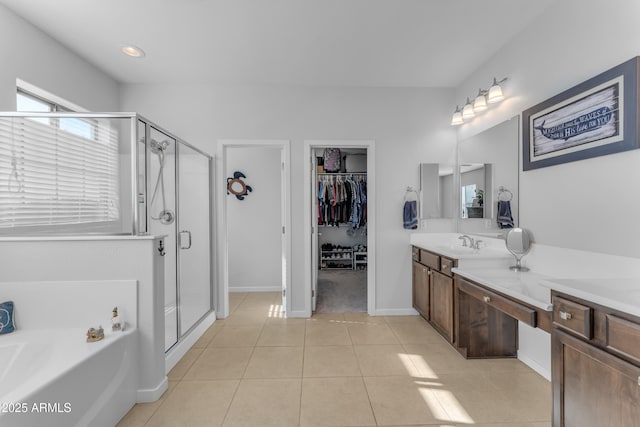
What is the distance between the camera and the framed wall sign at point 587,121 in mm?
1502

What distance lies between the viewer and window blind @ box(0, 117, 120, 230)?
76.8 inches

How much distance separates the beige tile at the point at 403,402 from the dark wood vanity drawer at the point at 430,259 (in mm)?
1090

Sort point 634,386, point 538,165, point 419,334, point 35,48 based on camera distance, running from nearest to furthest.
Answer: point 634,386
point 538,165
point 35,48
point 419,334

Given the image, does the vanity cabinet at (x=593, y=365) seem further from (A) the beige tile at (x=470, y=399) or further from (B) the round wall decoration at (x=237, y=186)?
(B) the round wall decoration at (x=237, y=186)

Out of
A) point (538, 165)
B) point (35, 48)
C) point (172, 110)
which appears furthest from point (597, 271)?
point (35, 48)

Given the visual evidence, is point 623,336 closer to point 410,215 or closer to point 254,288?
point 410,215

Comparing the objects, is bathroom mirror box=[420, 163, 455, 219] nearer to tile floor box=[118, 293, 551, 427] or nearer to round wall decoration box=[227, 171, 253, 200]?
tile floor box=[118, 293, 551, 427]

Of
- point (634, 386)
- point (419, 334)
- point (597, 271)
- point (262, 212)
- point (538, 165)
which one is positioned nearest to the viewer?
point (634, 386)

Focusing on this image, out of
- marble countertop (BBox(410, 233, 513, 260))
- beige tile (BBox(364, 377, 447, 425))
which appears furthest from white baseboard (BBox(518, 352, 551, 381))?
beige tile (BBox(364, 377, 447, 425))

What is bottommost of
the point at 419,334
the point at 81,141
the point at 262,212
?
the point at 419,334

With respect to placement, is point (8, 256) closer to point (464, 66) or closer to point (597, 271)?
point (597, 271)

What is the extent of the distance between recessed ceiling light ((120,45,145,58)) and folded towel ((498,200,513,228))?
3.57 meters

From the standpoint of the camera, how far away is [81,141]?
2188mm

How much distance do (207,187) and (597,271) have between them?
3378 millimetres
